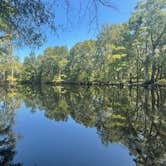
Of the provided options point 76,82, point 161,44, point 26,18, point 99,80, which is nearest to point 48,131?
point 26,18

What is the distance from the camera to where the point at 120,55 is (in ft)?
138

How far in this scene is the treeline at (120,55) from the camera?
35.3 metres

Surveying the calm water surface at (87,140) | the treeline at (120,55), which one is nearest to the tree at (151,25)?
the treeline at (120,55)

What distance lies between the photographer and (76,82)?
190 ft

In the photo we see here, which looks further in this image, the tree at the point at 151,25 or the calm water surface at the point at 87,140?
the tree at the point at 151,25

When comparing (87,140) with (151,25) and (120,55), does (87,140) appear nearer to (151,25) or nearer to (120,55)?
(151,25)

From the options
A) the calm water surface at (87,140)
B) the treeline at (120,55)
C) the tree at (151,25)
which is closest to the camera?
the calm water surface at (87,140)

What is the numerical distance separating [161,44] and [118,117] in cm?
2577

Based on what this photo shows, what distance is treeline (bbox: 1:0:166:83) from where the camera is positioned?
116 feet

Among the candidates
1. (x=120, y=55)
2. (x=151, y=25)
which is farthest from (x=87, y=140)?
(x=120, y=55)

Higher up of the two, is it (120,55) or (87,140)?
(120,55)

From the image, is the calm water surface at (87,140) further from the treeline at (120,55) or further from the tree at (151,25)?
the tree at (151,25)

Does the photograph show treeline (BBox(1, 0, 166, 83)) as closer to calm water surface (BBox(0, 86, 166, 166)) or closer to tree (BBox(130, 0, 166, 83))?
tree (BBox(130, 0, 166, 83))

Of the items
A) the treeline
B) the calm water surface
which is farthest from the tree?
the calm water surface
